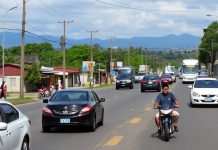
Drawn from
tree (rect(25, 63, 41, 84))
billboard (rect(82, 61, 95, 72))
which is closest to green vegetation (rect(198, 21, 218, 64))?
billboard (rect(82, 61, 95, 72))

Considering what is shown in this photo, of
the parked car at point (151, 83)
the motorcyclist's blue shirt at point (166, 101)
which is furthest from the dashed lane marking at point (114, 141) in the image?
the parked car at point (151, 83)

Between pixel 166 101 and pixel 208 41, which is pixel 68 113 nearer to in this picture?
pixel 166 101

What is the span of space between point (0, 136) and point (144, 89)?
1722 inches

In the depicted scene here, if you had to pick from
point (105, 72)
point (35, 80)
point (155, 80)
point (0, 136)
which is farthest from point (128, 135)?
point (105, 72)

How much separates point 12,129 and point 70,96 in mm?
7295

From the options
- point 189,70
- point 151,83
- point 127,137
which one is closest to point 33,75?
point 151,83

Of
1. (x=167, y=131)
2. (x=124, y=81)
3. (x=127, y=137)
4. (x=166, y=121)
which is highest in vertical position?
(x=124, y=81)

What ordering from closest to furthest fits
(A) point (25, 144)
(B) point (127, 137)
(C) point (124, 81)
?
1. (A) point (25, 144)
2. (B) point (127, 137)
3. (C) point (124, 81)

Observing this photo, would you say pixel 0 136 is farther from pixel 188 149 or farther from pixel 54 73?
pixel 54 73

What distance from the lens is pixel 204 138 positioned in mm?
14539

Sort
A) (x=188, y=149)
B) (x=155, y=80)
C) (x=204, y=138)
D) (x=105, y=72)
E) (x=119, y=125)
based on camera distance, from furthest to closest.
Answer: (x=105, y=72), (x=155, y=80), (x=119, y=125), (x=204, y=138), (x=188, y=149)

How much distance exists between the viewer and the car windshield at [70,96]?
54.0 feet

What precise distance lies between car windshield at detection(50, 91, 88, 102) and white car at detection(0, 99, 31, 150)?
584 cm

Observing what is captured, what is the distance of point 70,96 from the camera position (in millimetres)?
16672
